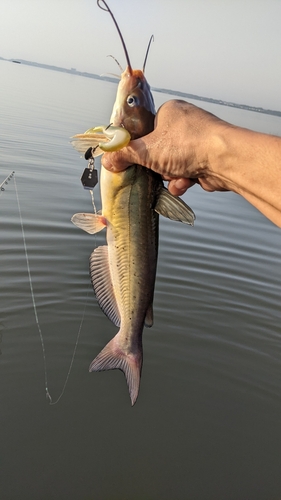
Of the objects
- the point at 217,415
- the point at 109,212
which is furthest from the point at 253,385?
the point at 109,212

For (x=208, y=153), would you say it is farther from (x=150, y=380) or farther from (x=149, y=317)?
(x=150, y=380)

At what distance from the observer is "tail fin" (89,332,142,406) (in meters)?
2.97

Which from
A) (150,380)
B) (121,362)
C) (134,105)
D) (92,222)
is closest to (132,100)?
(134,105)

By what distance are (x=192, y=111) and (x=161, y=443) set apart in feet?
9.57

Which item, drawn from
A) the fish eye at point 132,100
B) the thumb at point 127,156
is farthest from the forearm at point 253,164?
the fish eye at point 132,100

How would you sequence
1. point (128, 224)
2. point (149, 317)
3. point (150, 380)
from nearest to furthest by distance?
point (128, 224)
point (149, 317)
point (150, 380)

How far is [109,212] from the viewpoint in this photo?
9.04 ft

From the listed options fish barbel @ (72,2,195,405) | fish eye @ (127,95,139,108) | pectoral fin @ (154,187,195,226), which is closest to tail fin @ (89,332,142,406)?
fish barbel @ (72,2,195,405)

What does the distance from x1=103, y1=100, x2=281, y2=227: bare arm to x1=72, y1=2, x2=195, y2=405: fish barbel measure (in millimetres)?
121

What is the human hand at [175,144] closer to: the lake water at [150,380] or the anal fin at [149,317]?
the anal fin at [149,317]

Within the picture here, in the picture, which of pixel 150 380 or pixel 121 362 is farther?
pixel 150 380

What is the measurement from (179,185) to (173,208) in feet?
0.82

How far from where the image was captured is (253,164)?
7.99ft

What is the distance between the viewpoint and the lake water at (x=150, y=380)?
361cm
